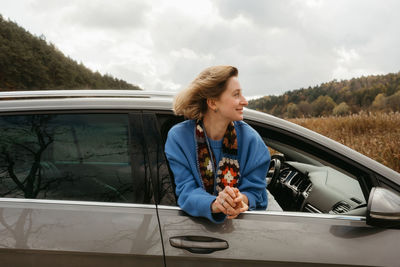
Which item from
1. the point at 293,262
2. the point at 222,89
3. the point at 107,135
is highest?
the point at 222,89

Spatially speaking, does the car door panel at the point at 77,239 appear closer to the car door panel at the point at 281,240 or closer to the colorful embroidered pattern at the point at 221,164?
the car door panel at the point at 281,240

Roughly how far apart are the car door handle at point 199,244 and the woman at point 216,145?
122 millimetres

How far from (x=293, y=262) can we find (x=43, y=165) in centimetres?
126

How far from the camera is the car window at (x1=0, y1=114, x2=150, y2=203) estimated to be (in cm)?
147

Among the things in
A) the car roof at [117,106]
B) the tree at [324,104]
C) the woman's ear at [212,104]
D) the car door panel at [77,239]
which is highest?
the tree at [324,104]

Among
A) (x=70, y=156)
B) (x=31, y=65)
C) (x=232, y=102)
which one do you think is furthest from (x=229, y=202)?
(x=31, y=65)

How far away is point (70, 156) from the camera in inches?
60.6

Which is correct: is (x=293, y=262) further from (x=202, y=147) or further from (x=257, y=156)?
(x=202, y=147)

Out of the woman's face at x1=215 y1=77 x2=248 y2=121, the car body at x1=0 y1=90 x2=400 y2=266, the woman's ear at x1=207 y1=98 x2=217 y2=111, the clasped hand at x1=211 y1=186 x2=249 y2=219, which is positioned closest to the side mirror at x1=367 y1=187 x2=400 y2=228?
the car body at x1=0 y1=90 x2=400 y2=266

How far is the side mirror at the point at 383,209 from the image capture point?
1.37m

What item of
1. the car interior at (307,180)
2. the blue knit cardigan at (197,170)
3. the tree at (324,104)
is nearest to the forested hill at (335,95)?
the tree at (324,104)

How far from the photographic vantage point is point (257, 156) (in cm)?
160

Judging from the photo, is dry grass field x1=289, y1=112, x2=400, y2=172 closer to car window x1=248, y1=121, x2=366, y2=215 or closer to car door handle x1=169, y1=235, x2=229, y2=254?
car window x1=248, y1=121, x2=366, y2=215

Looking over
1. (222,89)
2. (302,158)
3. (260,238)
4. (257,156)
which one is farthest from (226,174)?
(302,158)
